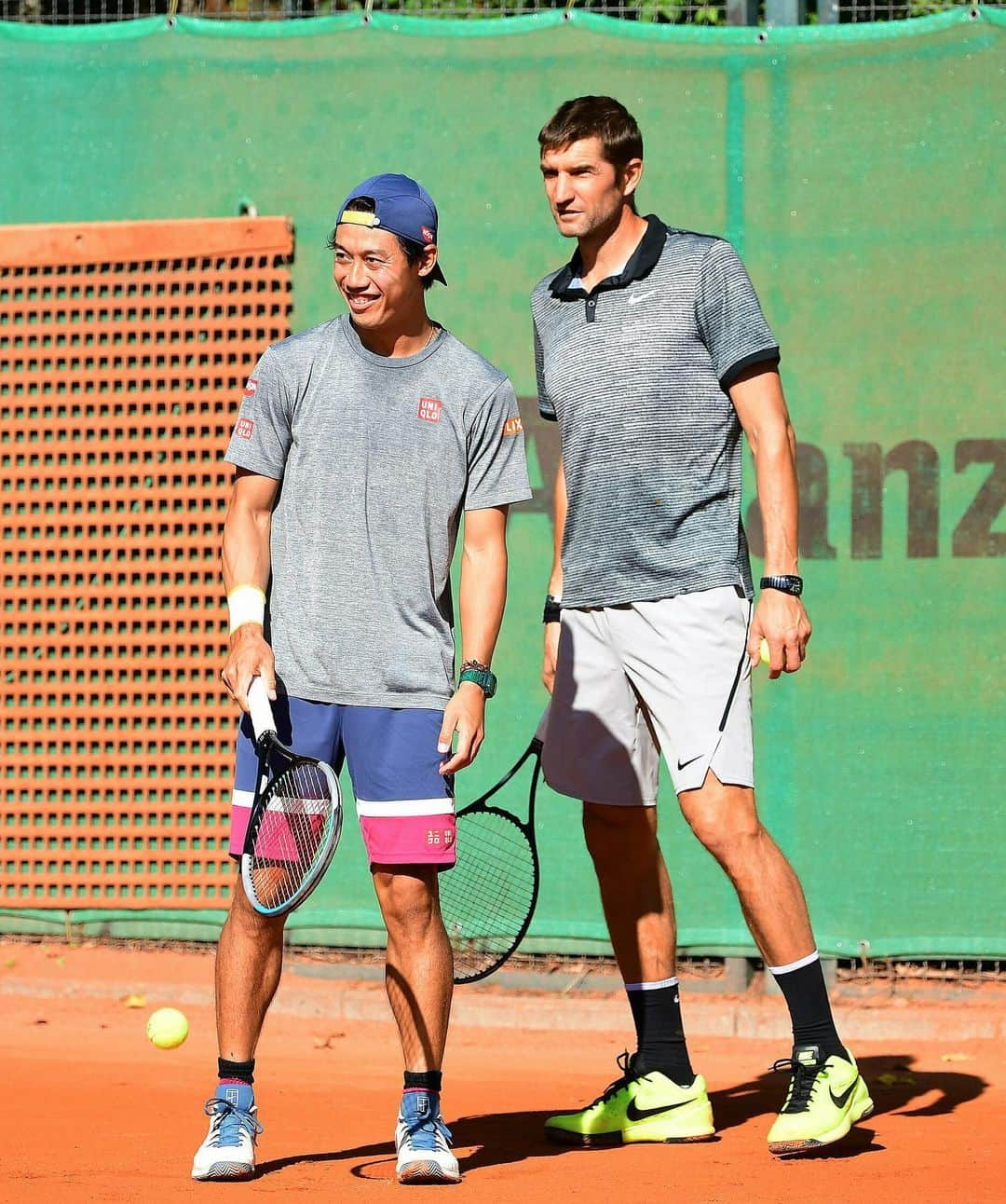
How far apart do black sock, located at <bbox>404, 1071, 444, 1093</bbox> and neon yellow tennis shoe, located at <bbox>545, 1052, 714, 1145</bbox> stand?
60 cm

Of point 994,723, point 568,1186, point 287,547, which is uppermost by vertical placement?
point 287,547

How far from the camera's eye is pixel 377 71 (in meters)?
5.93

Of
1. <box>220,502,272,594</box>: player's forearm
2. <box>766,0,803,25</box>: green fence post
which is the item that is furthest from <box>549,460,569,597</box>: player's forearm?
<box>766,0,803,25</box>: green fence post

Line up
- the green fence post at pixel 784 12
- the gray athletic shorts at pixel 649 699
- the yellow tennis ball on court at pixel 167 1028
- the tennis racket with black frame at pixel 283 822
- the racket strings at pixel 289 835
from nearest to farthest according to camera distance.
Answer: the tennis racket with black frame at pixel 283 822
the racket strings at pixel 289 835
the gray athletic shorts at pixel 649 699
the yellow tennis ball on court at pixel 167 1028
the green fence post at pixel 784 12

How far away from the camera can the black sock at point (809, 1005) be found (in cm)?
396

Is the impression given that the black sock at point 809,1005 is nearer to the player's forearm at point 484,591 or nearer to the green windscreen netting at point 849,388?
the player's forearm at point 484,591

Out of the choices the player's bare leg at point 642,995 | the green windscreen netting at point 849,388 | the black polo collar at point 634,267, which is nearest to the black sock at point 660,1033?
the player's bare leg at point 642,995

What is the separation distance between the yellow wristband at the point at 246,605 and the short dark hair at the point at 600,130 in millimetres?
Result: 1225

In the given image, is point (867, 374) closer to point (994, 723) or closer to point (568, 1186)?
point (994, 723)

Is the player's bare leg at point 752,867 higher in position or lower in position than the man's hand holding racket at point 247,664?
lower

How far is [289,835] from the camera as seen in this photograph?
3.75 meters

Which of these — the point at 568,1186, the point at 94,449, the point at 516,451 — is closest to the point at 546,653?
the point at 516,451

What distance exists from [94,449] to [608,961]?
2439 mm

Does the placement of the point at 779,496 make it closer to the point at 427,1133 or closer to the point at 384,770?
the point at 384,770
